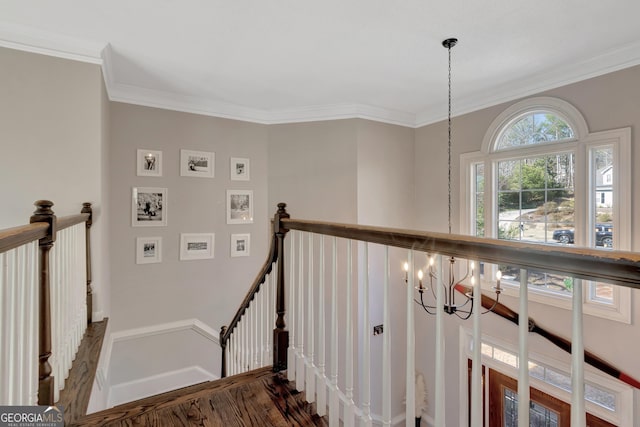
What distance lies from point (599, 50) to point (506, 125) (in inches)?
38.2

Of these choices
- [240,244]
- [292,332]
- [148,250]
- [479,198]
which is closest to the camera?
[292,332]

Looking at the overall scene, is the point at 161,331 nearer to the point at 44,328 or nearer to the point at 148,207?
the point at 148,207

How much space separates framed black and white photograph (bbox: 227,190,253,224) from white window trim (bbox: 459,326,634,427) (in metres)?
2.87

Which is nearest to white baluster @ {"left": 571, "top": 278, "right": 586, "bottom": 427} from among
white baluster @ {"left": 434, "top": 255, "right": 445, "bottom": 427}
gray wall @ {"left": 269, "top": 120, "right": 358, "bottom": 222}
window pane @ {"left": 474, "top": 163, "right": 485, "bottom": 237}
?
white baluster @ {"left": 434, "top": 255, "right": 445, "bottom": 427}

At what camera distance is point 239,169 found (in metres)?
3.85

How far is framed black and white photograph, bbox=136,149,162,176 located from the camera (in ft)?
10.8

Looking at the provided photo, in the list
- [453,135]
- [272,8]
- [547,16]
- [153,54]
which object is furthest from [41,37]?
[453,135]

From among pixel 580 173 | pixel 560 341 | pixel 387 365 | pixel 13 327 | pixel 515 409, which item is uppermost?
pixel 580 173

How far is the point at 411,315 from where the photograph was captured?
1041 mm

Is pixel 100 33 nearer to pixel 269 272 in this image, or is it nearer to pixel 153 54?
pixel 153 54

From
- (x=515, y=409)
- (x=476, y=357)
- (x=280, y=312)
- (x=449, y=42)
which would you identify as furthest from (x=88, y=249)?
(x=515, y=409)

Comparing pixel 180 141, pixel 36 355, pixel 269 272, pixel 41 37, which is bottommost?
pixel 36 355

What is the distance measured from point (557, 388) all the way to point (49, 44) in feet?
17.4

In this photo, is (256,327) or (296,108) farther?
(296,108)
